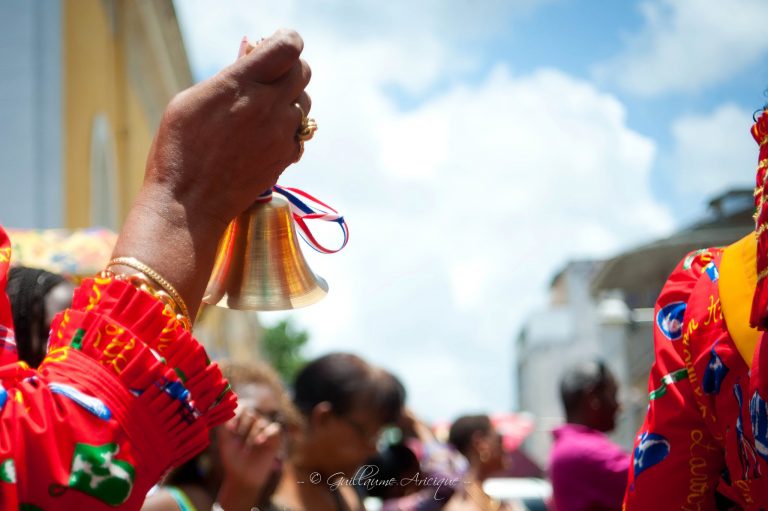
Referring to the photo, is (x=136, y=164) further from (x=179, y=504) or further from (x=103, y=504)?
(x=103, y=504)

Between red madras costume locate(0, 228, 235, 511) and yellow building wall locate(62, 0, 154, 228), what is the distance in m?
7.44

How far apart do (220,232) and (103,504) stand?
383 millimetres

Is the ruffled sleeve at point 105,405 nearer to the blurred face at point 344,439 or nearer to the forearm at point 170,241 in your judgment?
the forearm at point 170,241

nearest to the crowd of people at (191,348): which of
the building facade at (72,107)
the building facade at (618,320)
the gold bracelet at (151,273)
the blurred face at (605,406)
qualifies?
the gold bracelet at (151,273)

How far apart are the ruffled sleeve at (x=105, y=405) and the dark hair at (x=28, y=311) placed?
962mm

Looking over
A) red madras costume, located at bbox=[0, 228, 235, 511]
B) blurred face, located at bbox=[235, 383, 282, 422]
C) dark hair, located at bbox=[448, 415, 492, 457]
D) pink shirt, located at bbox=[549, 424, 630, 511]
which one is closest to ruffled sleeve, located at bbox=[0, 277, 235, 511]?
red madras costume, located at bbox=[0, 228, 235, 511]

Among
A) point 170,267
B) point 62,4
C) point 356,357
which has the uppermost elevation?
point 62,4

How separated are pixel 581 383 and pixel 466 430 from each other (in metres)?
1.77

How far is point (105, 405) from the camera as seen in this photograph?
1166 millimetres

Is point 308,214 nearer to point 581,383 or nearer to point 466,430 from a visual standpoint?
point 581,383

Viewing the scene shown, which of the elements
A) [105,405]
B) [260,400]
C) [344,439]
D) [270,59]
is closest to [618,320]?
[344,439]

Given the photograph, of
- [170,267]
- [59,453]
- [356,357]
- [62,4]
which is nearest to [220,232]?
[170,267]

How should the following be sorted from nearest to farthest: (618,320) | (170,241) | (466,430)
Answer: (170,241) → (466,430) → (618,320)

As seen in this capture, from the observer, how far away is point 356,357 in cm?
439
